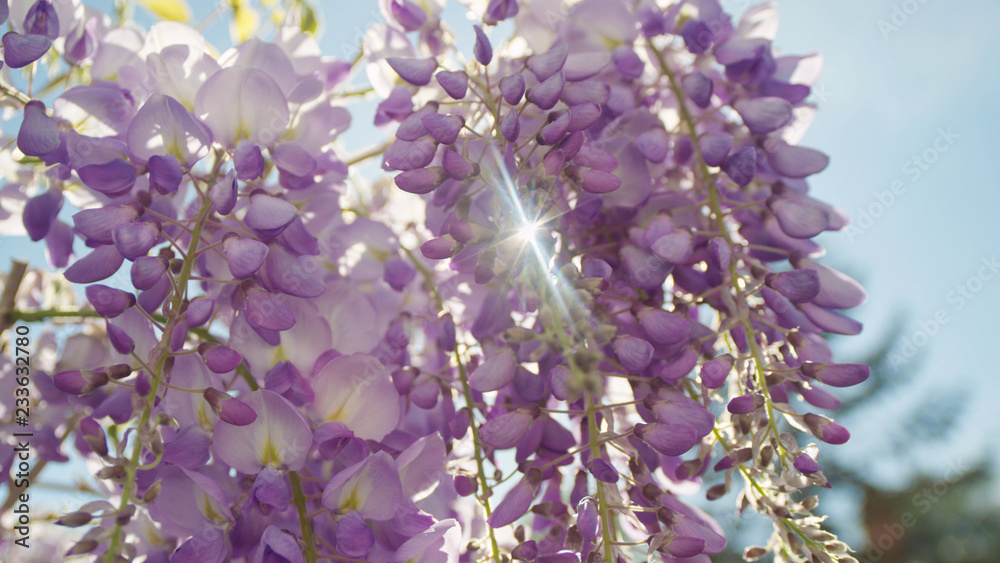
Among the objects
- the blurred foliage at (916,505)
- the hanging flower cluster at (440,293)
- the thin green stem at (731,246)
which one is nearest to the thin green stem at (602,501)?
the hanging flower cluster at (440,293)

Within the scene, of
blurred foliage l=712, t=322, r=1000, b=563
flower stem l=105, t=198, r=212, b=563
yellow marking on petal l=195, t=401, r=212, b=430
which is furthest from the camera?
blurred foliage l=712, t=322, r=1000, b=563

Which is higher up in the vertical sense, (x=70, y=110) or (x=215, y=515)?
(x=70, y=110)

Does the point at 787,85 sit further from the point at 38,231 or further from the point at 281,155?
the point at 38,231

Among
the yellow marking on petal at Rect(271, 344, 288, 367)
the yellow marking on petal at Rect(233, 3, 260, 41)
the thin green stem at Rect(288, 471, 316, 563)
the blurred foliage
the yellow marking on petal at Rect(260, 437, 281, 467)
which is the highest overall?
the yellow marking on petal at Rect(233, 3, 260, 41)

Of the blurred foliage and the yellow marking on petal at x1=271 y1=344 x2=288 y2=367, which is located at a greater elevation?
the yellow marking on petal at x1=271 y1=344 x2=288 y2=367

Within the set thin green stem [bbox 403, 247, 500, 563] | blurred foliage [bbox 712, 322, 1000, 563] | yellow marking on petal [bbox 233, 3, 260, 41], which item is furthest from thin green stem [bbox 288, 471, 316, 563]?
blurred foliage [bbox 712, 322, 1000, 563]

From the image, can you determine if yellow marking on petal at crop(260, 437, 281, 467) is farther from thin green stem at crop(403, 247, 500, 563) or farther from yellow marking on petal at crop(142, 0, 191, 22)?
yellow marking on petal at crop(142, 0, 191, 22)

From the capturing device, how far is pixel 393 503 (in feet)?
1.39

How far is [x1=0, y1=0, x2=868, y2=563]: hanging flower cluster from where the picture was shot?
0.41 m

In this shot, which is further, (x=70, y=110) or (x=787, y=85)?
(x=787, y=85)

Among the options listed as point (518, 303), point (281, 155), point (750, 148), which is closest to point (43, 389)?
point (281, 155)

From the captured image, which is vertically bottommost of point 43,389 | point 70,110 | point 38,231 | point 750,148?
point 43,389

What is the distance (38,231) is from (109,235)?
15cm

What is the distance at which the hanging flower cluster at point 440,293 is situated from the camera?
41 centimetres
